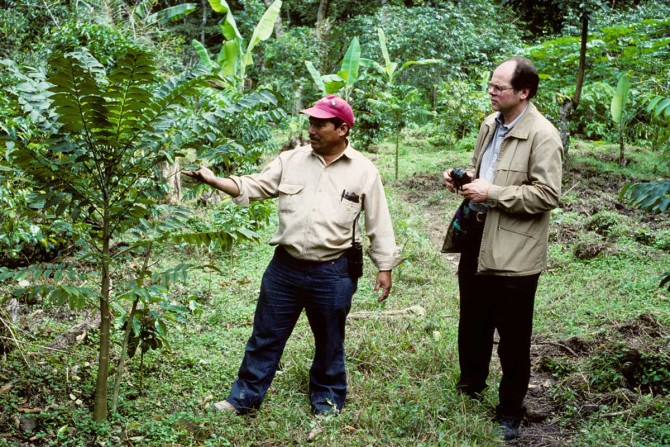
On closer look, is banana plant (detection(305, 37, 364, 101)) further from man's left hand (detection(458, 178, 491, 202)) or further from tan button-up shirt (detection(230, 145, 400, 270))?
man's left hand (detection(458, 178, 491, 202))

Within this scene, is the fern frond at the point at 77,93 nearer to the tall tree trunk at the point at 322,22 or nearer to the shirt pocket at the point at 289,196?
the shirt pocket at the point at 289,196

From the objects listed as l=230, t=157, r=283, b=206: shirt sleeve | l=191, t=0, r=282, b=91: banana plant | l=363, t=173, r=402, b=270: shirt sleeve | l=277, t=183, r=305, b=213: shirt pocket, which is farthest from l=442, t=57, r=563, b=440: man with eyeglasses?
l=191, t=0, r=282, b=91: banana plant

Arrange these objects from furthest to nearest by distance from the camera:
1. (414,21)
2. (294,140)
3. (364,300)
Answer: (414,21), (294,140), (364,300)

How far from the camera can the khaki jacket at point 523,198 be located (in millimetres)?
3633

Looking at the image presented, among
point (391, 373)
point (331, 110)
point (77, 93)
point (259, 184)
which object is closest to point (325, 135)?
point (331, 110)

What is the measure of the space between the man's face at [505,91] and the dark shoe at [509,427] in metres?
1.91

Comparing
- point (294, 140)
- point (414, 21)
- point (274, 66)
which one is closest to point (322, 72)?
point (274, 66)

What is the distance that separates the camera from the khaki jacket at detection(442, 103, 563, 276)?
3633 mm

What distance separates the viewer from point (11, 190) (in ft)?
16.0

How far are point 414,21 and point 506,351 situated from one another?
15.6 m

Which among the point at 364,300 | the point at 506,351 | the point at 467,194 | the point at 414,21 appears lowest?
the point at 364,300

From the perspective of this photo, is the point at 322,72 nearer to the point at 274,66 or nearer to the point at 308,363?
the point at 274,66

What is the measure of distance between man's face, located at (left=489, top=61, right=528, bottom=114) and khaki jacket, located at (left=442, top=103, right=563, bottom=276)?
10cm

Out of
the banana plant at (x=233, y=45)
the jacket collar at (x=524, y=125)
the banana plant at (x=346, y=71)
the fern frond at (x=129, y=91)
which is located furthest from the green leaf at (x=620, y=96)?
the fern frond at (x=129, y=91)
